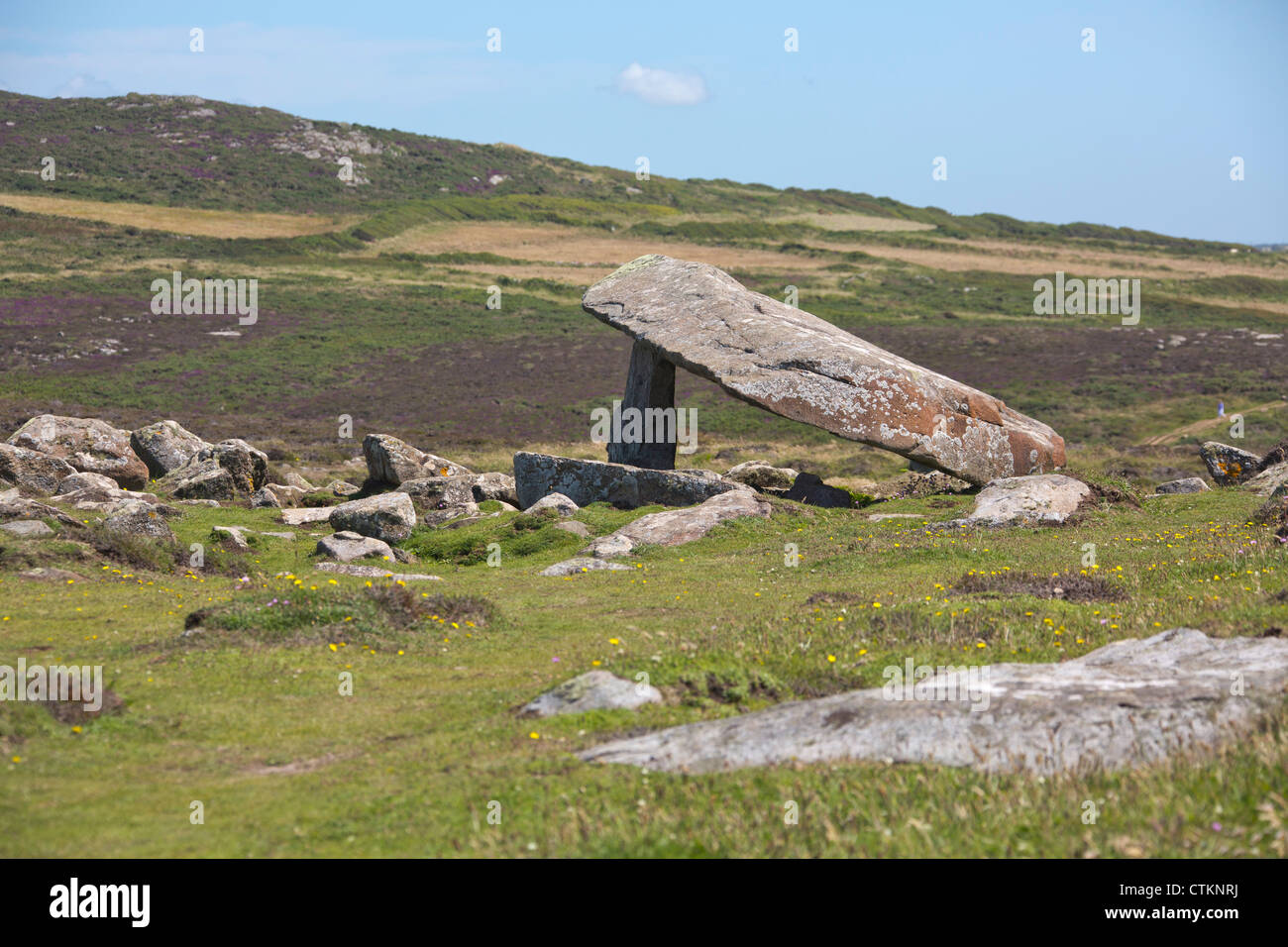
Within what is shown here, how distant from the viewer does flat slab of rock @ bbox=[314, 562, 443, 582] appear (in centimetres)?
1895

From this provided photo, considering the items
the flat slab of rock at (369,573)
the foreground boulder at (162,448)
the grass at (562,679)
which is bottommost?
the flat slab of rock at (369,573)

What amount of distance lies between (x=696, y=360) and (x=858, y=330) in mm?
47307

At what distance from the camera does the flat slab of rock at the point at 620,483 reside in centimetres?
2639

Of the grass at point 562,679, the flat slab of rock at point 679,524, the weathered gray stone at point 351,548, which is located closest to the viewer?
the grass at point 562,679

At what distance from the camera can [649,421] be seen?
3003 centimetres

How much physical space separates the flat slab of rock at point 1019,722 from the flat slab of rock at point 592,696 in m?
1.11

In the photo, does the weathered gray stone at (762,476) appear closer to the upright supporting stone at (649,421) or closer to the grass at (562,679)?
the upright supporting stone at (649,421)

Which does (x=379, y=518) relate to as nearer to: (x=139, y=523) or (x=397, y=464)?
(x=139, y=523)

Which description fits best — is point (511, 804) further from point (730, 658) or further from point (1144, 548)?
point (1144, 548)

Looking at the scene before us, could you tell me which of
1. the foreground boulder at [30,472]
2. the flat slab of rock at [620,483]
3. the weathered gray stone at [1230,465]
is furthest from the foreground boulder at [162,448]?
the weathered gray stone at [1230,465]

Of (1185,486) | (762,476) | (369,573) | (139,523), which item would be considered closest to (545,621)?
(369,573)

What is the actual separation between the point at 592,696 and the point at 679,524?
41.8 feet

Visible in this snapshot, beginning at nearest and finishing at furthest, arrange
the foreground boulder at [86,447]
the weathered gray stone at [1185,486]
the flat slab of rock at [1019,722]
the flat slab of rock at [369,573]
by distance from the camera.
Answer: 1. the flat slab of rock at [1019,722]
2. the flat slab of rock at [369,573]
3. the weathered gray stone at [1185,486]
4. the foreground boulder at [86,447]
